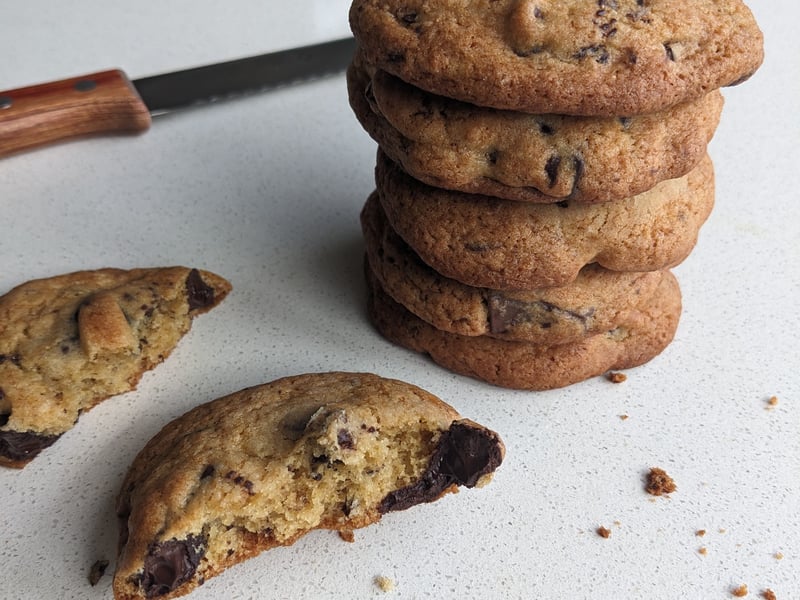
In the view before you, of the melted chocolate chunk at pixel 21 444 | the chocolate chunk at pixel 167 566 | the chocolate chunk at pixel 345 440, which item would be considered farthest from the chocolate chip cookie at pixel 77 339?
the chocolate chunk at pixel 345 440

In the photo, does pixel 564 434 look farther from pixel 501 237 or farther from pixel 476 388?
pixel 501 237

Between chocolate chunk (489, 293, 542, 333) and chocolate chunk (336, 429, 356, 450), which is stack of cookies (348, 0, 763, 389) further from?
chocolate chunk (336, 429, 356, 450)

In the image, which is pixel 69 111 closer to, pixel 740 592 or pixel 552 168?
pixel 552 168

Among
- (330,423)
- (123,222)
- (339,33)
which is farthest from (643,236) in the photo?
(339,33)

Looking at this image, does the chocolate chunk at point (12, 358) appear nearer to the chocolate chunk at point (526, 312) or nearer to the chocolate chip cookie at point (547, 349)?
the chocolate chip cookie at point (547, 349)

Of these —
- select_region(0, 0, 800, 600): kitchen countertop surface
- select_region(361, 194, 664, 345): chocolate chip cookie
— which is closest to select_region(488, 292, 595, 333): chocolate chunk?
select_region(361, 194, 664, 345): chocolate chip cookie

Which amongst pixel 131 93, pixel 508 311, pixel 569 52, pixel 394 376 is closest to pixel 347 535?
pixel 394 376
